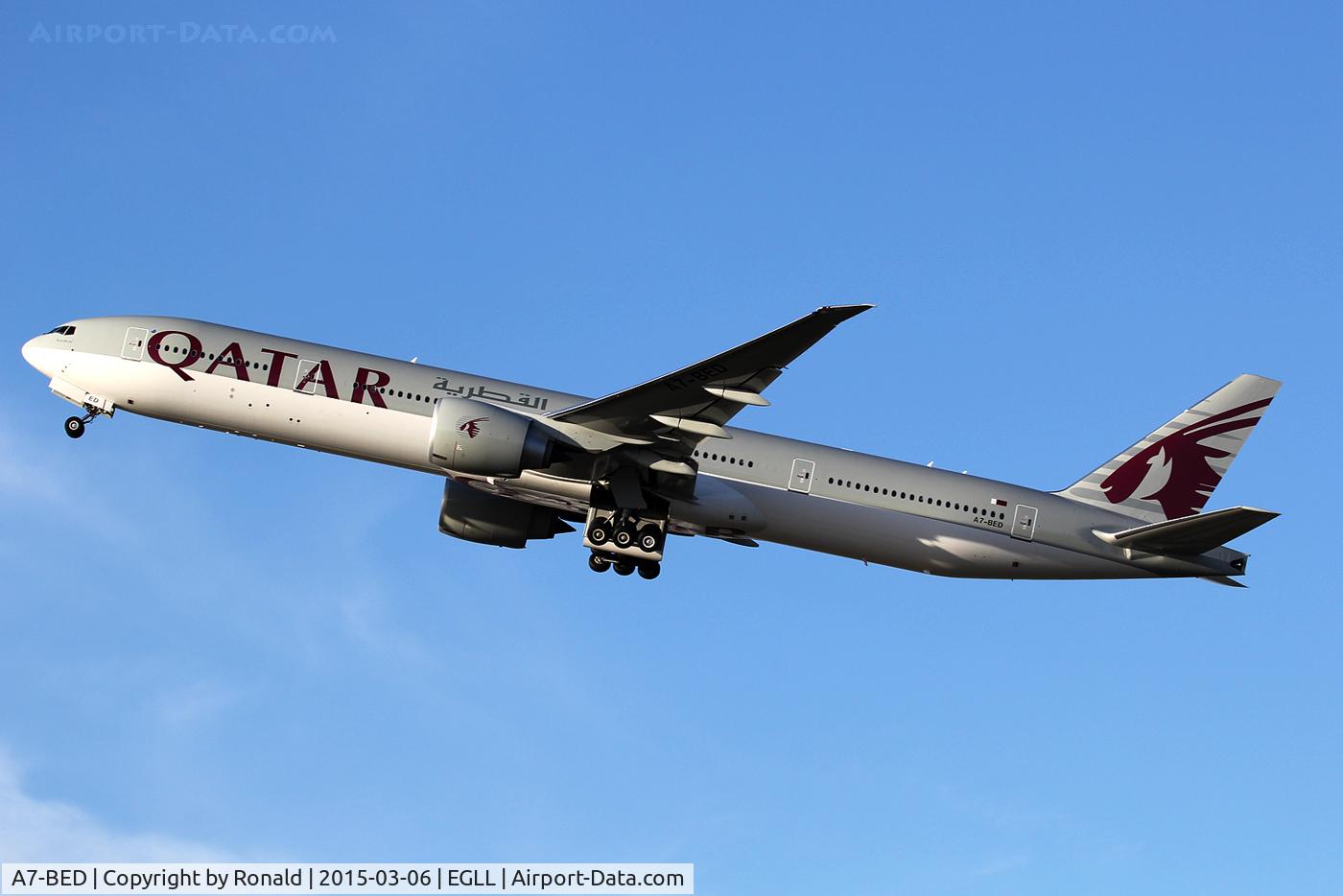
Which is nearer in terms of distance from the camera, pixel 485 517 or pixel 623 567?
pixel 623 567

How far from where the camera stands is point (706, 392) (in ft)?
104

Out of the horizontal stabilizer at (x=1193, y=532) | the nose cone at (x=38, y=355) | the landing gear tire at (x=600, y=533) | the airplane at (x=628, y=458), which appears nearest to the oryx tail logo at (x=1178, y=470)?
the airplane at (x=628, y=458)

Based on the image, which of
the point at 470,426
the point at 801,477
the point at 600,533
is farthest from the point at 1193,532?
the point at 470,426

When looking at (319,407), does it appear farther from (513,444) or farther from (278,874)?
(278,874)

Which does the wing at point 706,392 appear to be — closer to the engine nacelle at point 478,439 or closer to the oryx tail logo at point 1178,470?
the engine nacelle at point 478,439

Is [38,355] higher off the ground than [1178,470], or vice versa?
[1178,470]

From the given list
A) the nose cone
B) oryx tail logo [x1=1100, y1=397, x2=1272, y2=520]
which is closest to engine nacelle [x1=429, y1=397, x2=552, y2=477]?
the nose cone

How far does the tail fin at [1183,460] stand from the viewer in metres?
38.6

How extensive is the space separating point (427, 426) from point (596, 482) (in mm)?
4360

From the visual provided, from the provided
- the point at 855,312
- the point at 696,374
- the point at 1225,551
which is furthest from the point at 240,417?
the point at 1225,551

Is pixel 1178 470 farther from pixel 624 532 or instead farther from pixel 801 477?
pixel 624 532

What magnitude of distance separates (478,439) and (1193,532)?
58.0 feet

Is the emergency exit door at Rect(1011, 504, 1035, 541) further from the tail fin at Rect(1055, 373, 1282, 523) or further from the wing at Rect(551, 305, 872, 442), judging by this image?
the wing at Rect(551, 305, 872, 442)

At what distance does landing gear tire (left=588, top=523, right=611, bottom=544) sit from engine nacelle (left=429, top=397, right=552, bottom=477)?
13.3 ft
